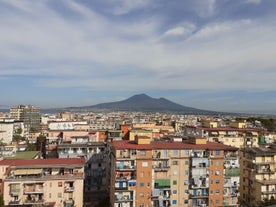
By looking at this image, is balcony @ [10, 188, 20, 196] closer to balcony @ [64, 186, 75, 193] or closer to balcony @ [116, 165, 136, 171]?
balcony @ [64, 186, 75, 193]

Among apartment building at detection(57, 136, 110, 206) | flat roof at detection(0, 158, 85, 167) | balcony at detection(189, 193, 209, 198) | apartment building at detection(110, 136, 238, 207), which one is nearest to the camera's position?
flat roof at detection(0, 158, 85, 167)

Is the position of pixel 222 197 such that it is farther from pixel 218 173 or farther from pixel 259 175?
pixel 259 175

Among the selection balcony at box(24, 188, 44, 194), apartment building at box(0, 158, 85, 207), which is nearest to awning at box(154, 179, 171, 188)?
apartment building at box(0, 158, 85, 207)

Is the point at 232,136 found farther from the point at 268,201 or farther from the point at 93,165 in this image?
the point at 93,165

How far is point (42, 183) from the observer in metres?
29.9

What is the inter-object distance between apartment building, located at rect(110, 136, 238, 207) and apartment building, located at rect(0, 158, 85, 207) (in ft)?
13.1

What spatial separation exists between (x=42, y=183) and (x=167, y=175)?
39.5 feet

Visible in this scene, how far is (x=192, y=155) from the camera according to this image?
32781mm

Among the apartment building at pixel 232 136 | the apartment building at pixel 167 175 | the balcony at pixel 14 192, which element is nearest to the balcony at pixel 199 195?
the apartment building at pixel 167 175

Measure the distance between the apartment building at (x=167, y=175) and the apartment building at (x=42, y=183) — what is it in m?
3.99

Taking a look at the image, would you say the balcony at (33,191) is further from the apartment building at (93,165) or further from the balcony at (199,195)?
the balcony at (199,195)

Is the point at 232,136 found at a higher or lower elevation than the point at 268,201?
higher

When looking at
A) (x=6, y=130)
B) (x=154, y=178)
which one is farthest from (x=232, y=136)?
(x=6, y=130)

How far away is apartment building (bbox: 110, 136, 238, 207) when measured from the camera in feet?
103
